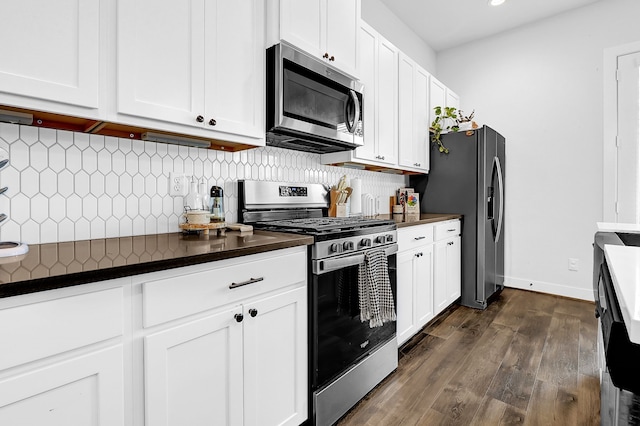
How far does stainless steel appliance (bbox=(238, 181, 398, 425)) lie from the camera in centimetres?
151

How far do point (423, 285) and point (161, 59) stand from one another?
2.23m

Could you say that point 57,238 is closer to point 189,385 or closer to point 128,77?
point 128,77

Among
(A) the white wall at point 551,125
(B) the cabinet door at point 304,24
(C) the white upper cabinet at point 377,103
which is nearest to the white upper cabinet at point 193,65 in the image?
(B) the cabinet door at point 304,24

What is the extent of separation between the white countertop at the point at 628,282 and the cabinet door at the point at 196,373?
1067 mm

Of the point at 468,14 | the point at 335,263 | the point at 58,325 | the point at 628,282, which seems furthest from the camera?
the point at 468,14

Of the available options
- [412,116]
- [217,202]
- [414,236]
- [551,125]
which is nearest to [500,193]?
[551,125]

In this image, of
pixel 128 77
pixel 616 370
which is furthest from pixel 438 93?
pixel 616 370

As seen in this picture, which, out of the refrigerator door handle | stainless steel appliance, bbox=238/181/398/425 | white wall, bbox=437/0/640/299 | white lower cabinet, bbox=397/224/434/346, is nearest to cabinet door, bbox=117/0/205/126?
stainless steel appliance, bbox=238/181/398/425

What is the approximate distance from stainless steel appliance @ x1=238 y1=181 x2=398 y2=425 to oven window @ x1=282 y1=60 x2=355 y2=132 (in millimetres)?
473

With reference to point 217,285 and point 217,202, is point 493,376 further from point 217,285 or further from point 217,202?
point 217,202

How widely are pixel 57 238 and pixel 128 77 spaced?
27.1 inches

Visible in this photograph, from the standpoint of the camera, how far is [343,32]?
2129mm

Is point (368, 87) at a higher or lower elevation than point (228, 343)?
higher

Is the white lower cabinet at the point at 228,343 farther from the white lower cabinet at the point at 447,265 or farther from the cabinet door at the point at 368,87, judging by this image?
the white lower cabinet at the point at 447,265
